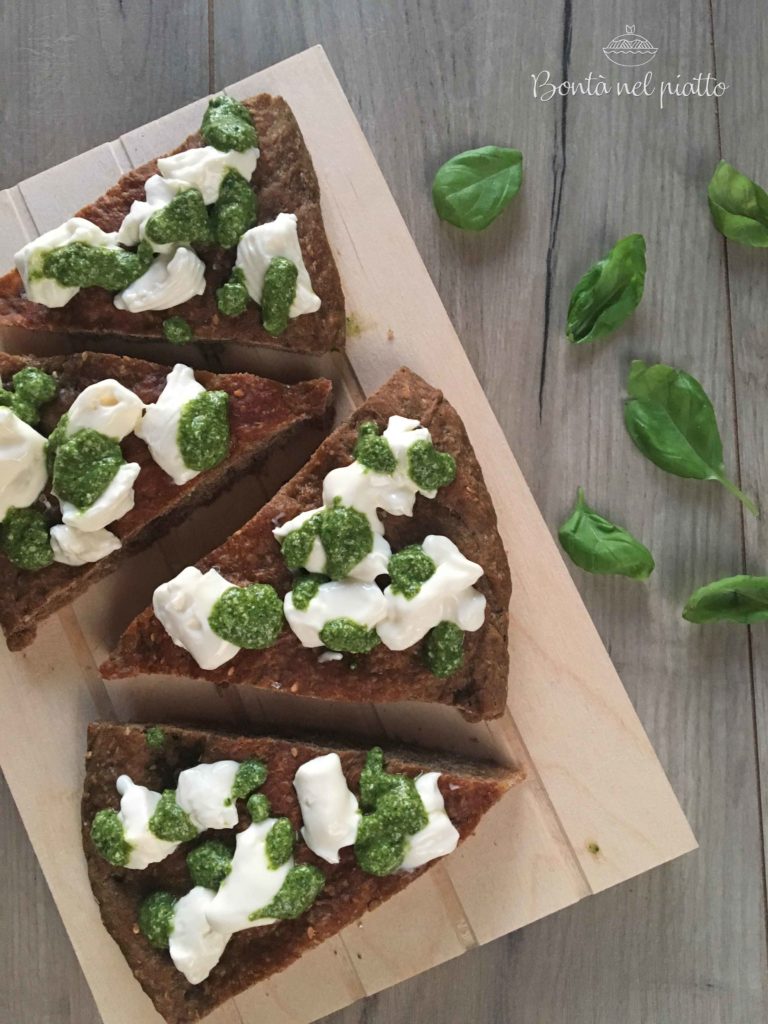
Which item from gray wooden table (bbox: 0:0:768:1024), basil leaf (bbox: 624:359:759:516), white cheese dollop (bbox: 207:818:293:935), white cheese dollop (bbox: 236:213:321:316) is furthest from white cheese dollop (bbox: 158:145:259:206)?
white cheese dollop (bbox: 207:818:293:935)

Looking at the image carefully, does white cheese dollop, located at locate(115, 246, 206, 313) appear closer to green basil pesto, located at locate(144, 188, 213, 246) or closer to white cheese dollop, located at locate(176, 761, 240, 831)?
green basil pesto, located at locate(144, 188, 213, 246)

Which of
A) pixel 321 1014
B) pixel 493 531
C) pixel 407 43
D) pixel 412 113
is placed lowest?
pixel 321 1014

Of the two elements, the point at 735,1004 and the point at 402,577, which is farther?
the point at 735,1004

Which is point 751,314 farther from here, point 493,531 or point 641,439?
point 493,531

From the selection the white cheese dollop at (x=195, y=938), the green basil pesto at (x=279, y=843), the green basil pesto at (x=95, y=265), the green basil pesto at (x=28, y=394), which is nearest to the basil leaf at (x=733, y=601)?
the green basil pesto at (x=279, y=843)

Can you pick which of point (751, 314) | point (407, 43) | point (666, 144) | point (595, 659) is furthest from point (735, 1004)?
point (407, 43)

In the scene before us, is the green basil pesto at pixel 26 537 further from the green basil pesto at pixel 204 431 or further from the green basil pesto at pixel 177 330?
the green basil pesto at pixel 177 330
